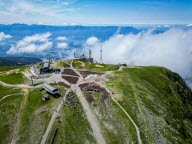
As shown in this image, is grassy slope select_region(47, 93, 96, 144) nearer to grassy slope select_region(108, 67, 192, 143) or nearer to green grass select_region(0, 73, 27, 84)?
grassy slope select_region(108, 67, 192, 143)

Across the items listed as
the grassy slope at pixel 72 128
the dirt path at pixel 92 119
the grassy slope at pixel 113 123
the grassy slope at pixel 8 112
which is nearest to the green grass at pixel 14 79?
the grassy slope at pixel 8 112

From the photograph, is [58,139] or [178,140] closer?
[58,139]

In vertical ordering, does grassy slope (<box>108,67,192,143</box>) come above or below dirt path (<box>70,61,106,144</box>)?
below

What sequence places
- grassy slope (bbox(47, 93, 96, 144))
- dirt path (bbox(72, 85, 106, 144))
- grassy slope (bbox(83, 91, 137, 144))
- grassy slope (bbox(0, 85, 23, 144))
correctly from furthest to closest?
grassy slope (bbox(0, 85, 23, 144)), grassy slope (bbox(83, 91, 137, 144)), dirt path (bbox(72, 85, 106, 144)), grassy slope (bbox(47, 93, 96, 144))

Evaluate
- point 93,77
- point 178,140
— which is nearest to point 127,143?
point 178,140

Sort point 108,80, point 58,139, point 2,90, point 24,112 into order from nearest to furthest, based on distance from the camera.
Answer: point 58,139
point 24,112
point 2,90
point 108,80

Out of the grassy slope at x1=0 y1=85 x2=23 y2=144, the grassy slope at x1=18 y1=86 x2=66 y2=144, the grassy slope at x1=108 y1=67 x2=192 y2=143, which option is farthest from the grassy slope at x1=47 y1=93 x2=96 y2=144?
the grassy slope at x1=108 y1=67 x2=192 y2=143

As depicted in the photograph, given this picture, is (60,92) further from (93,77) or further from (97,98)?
(93,77)
